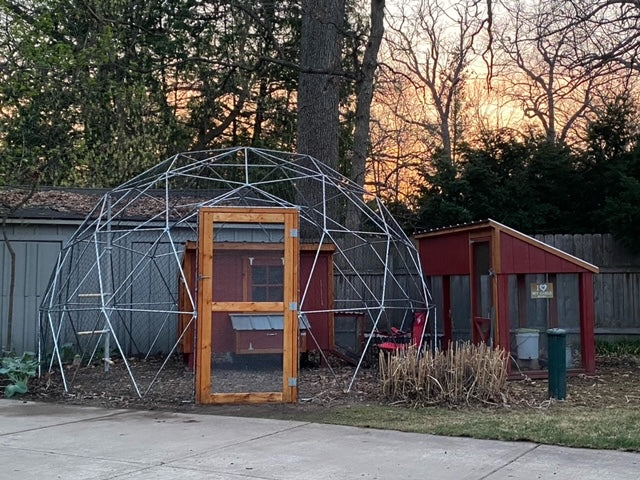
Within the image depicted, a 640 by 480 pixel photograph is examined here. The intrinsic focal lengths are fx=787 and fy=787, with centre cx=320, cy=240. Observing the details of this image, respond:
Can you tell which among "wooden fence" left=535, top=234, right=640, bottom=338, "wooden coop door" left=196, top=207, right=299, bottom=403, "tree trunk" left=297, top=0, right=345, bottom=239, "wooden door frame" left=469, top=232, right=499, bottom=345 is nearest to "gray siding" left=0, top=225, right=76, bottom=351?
"tree trunk" left=297, top=0, right=345, bottom=239

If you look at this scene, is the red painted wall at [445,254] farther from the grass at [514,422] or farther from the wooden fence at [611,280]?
the grass at [514,422]

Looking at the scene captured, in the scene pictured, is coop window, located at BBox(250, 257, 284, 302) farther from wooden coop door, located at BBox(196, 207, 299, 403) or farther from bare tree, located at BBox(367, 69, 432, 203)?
bare tree, located at BBox(367, 69, 432, 203)

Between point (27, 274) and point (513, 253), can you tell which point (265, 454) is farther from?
point (27, 274)

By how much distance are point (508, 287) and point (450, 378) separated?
3543 millimetres

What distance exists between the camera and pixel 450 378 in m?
9.16

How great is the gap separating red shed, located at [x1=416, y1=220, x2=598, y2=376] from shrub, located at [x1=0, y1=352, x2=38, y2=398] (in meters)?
6.50

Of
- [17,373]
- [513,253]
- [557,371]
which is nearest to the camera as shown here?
[557,371]

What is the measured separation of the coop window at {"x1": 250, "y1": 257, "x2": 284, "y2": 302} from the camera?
380 inches

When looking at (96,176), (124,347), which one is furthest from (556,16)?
(96,176)

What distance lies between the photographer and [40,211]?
13.6 metres

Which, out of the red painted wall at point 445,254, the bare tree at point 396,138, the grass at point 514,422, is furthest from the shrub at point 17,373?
the bare tree at point 396,138

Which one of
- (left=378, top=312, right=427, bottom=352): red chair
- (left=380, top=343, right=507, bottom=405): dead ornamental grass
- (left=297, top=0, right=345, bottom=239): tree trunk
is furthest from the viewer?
(left=297, top=0, right=345, bottom=239): tree trunk

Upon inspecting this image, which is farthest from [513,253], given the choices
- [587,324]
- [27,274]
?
[27,274]

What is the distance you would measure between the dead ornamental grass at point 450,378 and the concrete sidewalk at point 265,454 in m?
1.59
